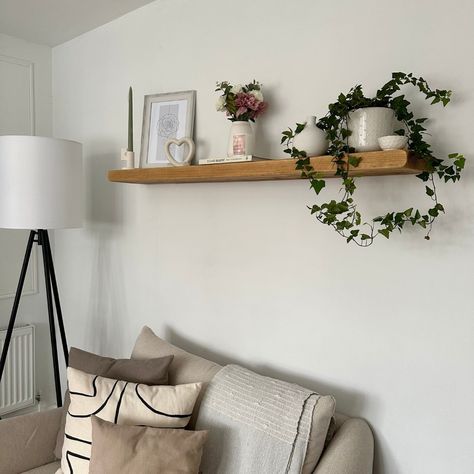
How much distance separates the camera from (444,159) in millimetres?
1547

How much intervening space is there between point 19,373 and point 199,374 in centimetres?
160

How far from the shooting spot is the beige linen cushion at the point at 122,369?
6.23ft

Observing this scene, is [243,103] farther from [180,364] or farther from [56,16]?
[56,16]

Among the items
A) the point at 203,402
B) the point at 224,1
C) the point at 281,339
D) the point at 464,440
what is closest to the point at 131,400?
the point at 203,402

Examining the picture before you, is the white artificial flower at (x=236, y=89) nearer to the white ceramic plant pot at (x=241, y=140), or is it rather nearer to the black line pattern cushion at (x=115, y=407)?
the white ceramic plant pot at (x=241, y=140)

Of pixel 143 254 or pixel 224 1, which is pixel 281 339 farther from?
pixel 224 1

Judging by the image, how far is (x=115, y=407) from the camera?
174 centimetres

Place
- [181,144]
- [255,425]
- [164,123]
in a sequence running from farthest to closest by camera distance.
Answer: [164,123]
[181,144]
[255,425]

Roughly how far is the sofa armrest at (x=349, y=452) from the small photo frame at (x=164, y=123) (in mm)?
1328

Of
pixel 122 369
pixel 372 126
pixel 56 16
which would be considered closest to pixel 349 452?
pixel 122 369

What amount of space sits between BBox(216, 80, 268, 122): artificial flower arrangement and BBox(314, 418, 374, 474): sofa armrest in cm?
120

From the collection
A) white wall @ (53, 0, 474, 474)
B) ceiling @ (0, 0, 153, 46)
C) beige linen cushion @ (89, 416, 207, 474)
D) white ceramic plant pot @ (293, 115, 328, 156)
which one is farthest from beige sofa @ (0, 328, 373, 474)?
ceiling @ (0, 0, 153, 46)

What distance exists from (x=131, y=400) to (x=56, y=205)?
103 centimetres

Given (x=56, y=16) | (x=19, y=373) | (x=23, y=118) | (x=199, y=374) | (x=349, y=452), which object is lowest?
(x=19, y=373)
